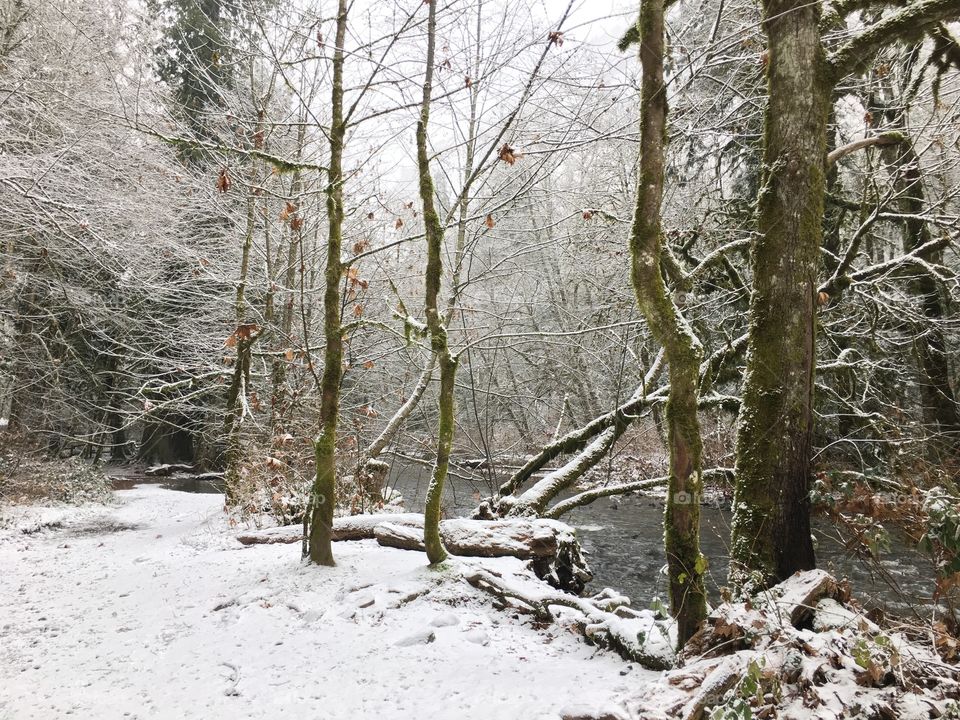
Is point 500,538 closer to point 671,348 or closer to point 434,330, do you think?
point 434,330

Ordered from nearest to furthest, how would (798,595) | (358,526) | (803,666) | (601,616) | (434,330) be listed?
(803,666) → (798,595) → (601,616) → (434,330) → (358,526)

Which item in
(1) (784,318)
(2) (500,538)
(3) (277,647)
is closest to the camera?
(1) (784,318)

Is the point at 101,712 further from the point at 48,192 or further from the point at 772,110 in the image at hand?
the point at 48,192

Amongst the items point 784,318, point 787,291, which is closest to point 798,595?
point 784,318

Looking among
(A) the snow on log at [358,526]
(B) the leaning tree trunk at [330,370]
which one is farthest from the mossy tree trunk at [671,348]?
(A) the snow on log at [358,526]

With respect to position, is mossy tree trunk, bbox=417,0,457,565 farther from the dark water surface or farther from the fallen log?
the dark water surface

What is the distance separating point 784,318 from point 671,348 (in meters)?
0.98

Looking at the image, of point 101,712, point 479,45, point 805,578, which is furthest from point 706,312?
point 101,712

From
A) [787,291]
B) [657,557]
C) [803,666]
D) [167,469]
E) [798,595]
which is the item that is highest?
[787,291]

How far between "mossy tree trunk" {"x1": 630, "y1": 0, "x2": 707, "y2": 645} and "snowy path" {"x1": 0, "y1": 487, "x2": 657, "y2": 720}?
2.10 feet

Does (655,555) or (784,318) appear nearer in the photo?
(784,318)

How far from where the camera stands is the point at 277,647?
4133 mm

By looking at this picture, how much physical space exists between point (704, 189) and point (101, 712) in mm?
9599

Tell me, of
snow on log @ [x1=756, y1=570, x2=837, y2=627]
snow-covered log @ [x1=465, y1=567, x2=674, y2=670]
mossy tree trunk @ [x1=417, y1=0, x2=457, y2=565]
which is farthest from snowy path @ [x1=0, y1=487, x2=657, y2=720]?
snow on log @ [x1=756, y1=570, x2=837, y2=627]
